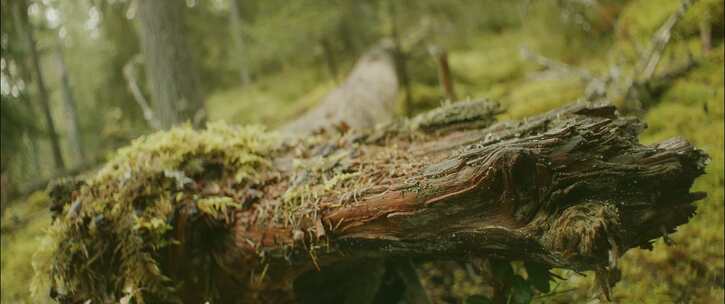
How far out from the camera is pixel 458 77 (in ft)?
26.6

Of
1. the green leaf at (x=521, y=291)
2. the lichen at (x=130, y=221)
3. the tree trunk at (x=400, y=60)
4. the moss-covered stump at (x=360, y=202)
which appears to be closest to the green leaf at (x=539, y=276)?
the green leaf at (x=521, y=291)

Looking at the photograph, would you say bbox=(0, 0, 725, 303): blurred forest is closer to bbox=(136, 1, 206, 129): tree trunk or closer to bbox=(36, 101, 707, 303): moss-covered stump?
bbox=(136, 1, 206, 129): tree trunk

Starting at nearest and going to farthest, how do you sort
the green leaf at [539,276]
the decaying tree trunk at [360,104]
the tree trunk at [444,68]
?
the green leaf at [539,276], the decaying tree trunk at [360,104], the tree trunk at [444,68]

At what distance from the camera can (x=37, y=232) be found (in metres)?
4.70

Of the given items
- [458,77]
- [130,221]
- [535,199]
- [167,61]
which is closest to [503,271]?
[535,199]

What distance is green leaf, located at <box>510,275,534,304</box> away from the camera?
1979 millimetres

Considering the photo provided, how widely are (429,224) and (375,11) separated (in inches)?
459

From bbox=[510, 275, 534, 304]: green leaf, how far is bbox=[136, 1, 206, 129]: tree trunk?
15.4ft

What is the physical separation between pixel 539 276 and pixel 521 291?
14cm

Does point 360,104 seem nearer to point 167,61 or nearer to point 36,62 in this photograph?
Result: point 167,61

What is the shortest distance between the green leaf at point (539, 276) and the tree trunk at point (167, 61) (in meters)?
4.77

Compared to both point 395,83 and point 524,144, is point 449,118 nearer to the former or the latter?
point 524,144

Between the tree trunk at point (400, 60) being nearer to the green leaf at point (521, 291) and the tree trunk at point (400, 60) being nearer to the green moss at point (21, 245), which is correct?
the green leaf at point (521, 291)

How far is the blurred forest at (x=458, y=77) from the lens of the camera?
9.15ft
